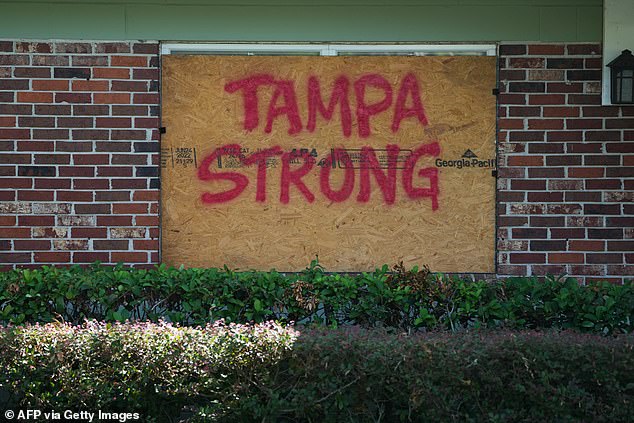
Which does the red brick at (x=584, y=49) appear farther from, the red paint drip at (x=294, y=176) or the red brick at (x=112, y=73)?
the red brick at (x=112, y=73)

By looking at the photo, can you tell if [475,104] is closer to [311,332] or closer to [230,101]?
[230,101]

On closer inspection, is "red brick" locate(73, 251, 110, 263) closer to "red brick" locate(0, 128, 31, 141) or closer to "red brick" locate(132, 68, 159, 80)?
"red brick" locate(0, 128, 31, 141)

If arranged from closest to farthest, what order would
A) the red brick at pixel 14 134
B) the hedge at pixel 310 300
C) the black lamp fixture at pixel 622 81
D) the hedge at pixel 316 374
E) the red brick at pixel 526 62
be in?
the hedge at pixel 316 374 → the hedge at pixel 310 300 → the black lamp fixture at pixel 622 81 → the red brick at pixel 14 134 → the red brick at pixel 526 62

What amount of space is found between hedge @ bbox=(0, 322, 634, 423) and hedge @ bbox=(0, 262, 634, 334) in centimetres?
38

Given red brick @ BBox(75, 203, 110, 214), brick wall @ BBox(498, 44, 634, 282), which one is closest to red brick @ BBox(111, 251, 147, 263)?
red brick @ BBox(75, 203, 110, 214)

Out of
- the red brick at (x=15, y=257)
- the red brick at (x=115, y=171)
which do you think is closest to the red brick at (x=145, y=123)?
the red brick at (x=115, y=171)

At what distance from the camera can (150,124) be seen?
590 cm

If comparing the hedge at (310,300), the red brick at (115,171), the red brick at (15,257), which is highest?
the red brick at (115,171)

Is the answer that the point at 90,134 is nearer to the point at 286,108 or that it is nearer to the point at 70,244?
the point at 70,244

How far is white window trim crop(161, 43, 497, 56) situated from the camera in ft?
19.6

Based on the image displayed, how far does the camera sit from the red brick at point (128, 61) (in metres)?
5.90

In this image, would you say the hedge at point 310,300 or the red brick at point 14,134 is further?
the red brick at point 14,134

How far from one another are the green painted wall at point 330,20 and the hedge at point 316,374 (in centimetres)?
266

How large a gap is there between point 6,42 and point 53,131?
31.3 inches
